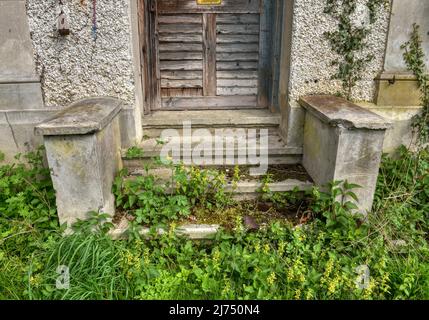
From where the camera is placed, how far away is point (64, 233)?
2.64 metres

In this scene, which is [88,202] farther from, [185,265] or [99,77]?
[99,77]

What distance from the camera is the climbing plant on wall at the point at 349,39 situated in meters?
3.28

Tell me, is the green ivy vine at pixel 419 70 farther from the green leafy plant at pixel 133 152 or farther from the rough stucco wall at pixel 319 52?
the green leafy plant at pixel 133 152

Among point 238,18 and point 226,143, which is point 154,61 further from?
point 226,143

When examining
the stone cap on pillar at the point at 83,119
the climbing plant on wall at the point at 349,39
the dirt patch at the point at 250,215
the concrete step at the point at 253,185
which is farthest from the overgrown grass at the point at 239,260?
the climbing plant on wall at the point at 349,39

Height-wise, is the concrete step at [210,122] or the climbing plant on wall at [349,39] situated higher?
the climbing plant on wall at [349,39]

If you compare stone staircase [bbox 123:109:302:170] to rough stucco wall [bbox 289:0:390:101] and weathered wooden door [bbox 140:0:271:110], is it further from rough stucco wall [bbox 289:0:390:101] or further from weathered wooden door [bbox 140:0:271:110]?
rough stucco wall [bbox 289:0:390:101]

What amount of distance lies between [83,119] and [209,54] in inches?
82.8

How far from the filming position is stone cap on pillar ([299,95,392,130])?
8.39 feet

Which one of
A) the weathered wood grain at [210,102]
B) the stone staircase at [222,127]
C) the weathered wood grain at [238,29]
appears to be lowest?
the stone staircase at [222,127]

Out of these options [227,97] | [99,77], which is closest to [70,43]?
[99,77]

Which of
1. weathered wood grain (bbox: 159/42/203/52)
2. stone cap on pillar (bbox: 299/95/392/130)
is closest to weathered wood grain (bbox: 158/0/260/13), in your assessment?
weathered wood grain (bbox: 159/42/203/52)

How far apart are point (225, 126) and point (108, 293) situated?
2.22 m

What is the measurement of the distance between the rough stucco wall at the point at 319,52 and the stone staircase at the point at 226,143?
559mm
